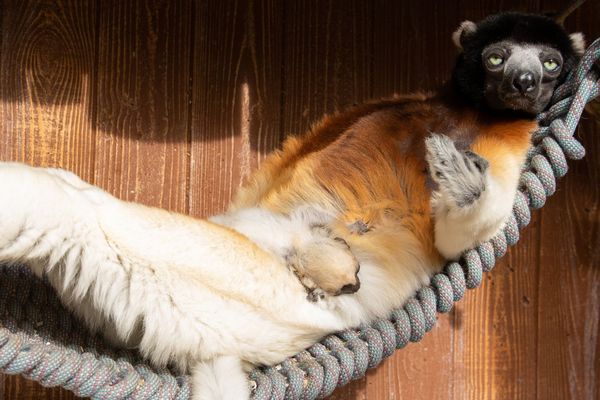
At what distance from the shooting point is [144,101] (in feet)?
10.2

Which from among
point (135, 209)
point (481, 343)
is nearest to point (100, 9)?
point (135, 209)

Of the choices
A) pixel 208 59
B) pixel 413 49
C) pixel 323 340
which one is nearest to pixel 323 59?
pixel 413 49

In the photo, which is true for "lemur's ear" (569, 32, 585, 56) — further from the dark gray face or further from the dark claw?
the dark claw

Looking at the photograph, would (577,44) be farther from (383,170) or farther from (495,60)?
(383,170)

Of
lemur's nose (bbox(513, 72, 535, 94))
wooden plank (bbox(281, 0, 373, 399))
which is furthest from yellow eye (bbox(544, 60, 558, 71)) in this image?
wooden plank (bbox(281, 0, 373, 399))

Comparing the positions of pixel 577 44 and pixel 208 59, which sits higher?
pixel 577 44

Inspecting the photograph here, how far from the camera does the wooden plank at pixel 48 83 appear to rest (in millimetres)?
2988

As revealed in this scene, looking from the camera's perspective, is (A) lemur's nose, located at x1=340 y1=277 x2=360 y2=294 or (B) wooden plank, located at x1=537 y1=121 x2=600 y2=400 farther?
(B) wooden plank, located at x1=537 y1=121 x2=600 y2=400

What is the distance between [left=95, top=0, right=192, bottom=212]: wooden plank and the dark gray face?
1.32 meters

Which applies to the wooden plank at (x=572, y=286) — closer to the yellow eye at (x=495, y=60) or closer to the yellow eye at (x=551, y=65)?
the yellow eye at (x=551, y=65)

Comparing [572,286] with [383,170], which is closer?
[383,170]

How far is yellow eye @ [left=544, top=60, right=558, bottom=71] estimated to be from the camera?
8.69 ft

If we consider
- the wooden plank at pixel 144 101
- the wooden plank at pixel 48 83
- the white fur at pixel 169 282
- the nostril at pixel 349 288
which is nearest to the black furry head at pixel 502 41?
the white fur at pixel 169 282

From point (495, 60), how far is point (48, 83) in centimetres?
186
